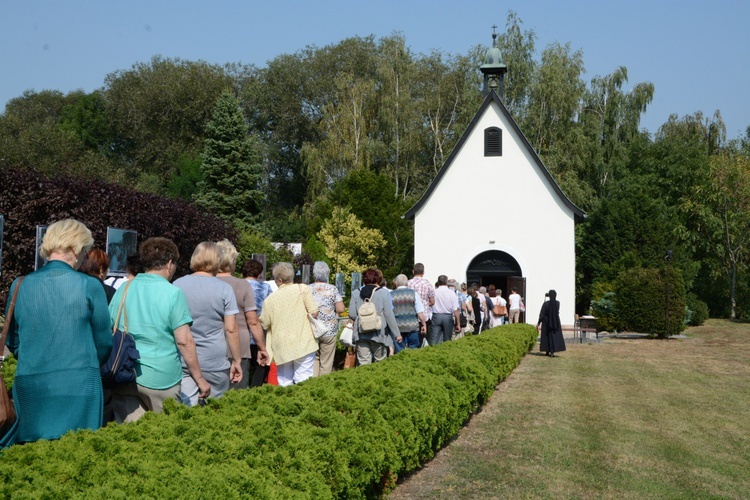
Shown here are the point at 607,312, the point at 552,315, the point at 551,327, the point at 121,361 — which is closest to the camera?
the point at 121,361

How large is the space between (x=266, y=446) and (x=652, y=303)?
28.4 metres

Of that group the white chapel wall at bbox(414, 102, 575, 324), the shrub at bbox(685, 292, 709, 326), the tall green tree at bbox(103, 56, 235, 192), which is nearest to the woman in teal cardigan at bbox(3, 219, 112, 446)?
the white chapel wall at bbox(414, 102, 575, 324)

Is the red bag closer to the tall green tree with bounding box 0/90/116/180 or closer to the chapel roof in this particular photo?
the chapel roof

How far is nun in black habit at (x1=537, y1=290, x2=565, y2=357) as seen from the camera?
21609mm

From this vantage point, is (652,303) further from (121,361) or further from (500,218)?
(121,361)

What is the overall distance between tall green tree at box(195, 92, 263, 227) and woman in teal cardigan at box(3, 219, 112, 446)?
46.4m

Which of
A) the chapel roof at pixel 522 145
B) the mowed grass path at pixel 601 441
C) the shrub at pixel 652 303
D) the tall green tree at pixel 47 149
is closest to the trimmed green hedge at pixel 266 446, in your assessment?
the mowed grass path at pixel 601 441

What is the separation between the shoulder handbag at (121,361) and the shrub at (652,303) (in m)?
27.8

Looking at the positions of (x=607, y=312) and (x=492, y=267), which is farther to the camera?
(x=492, y=267)

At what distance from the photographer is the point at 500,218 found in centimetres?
3738

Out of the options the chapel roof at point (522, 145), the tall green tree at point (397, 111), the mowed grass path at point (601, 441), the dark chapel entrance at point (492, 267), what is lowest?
the mowed grass path at point (601, 441)

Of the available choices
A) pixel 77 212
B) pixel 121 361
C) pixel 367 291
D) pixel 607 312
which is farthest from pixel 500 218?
pixel 121 361

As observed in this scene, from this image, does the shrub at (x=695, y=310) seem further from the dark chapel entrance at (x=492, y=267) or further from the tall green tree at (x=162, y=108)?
the tall green tree at (x=162, y=108)

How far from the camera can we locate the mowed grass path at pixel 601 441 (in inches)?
289
